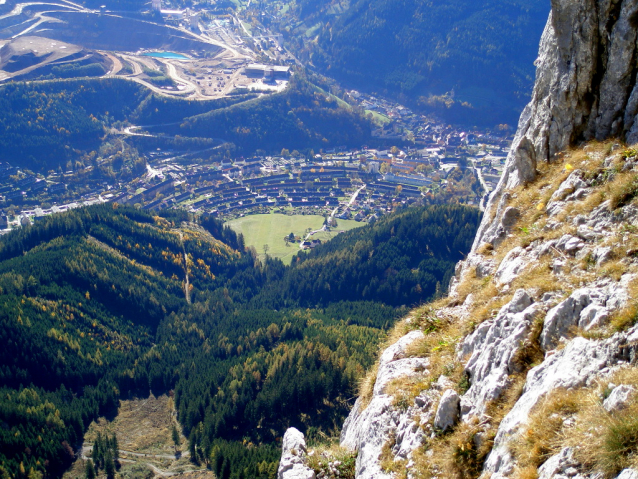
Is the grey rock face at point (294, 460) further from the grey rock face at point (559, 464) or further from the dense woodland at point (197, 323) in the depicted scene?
the dense woodland at point (197, 323)

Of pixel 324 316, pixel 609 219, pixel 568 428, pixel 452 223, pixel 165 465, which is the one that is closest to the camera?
pixel 568 428

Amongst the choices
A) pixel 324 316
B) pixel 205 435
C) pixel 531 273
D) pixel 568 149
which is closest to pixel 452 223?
pixel 324 316

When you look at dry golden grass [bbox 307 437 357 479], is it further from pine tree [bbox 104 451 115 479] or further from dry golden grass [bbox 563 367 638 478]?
pine tree [bbox 104 451 115 479]

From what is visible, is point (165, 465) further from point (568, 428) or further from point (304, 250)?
point (304, 250)

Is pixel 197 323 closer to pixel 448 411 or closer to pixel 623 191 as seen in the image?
pixel 448 411

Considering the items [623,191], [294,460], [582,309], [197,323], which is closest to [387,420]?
[294,460]

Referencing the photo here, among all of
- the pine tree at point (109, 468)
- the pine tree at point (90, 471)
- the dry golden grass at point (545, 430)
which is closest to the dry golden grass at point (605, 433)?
the dry golden grass at point (545, 430)
